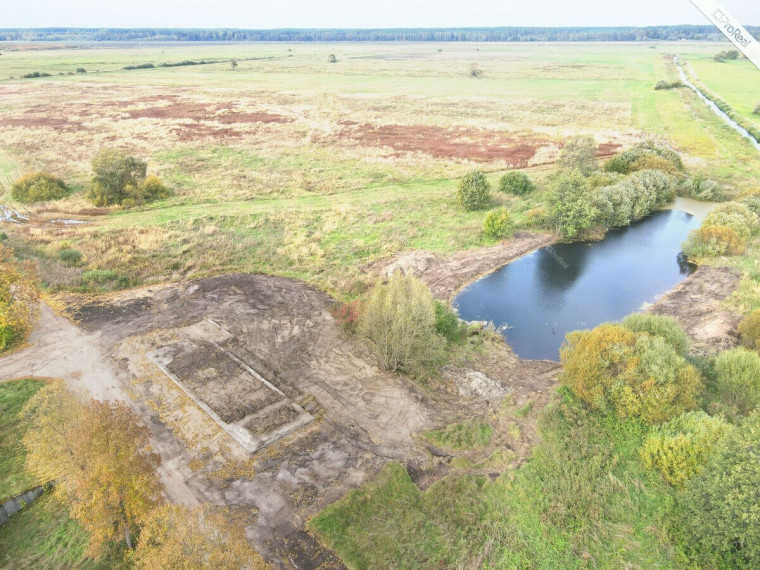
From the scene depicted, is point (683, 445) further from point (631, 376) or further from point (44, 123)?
point (44, 123)

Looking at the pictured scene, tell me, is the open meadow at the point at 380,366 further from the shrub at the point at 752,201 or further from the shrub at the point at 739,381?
the shrub at the point at 752,201

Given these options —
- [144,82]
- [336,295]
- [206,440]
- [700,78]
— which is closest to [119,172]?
[336,295]

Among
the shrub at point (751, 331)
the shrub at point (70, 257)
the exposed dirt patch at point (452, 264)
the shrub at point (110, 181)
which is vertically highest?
the shrub at point (110, 181)

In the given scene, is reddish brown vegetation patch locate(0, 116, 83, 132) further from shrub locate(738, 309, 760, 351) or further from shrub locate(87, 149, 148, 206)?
shrub locate(738, 309, 760, 351)

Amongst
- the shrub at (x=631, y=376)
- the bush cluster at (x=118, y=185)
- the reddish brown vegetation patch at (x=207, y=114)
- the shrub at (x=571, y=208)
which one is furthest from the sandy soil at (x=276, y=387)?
the reddish brown vegetation patch at (x=207, y=114)

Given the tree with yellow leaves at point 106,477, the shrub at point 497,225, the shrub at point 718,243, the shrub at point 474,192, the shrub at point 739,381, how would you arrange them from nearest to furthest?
1. the tree with yellow leaves at point 106,477
2. the shrub at point 739,381
3. the shrub at point 718,243
4. the shrub at point 497,225
5. the shrub at point 474,192

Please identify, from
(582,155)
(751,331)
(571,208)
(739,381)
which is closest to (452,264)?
(571,208)
